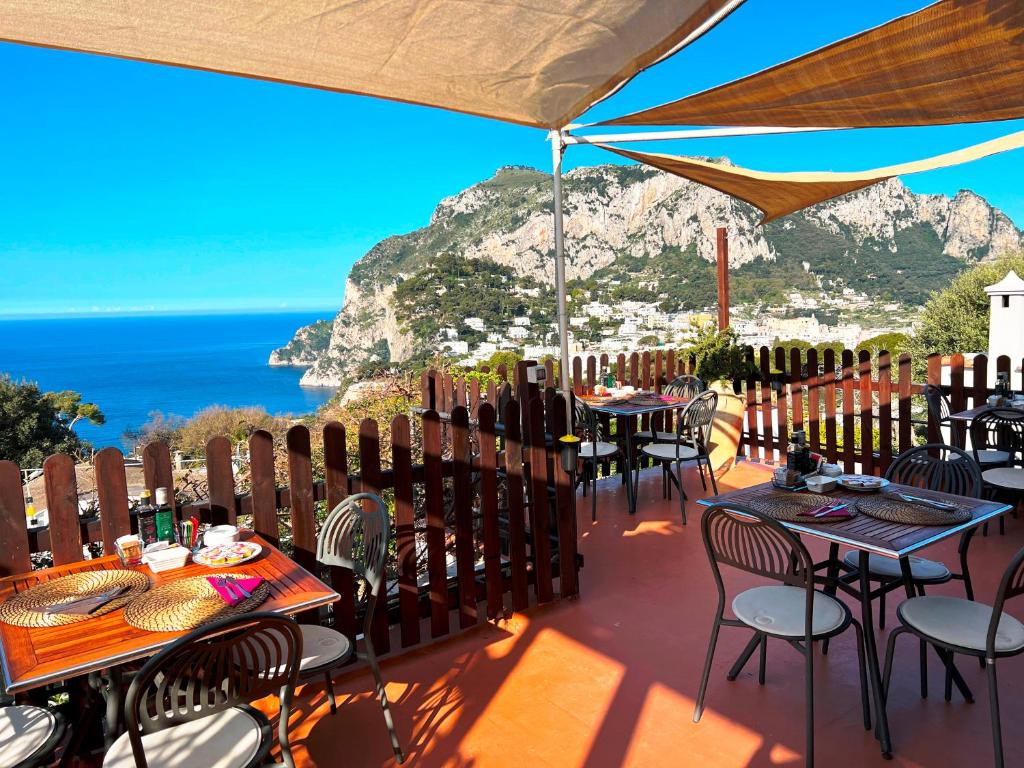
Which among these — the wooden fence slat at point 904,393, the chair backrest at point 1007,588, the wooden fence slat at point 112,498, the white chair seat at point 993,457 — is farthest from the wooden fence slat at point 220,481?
the wooden fence slat at point 904,393

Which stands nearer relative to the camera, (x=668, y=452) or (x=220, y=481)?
(x=220, y=481)

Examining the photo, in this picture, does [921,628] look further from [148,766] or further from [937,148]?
[937,148]

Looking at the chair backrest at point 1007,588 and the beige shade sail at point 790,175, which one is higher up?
the beige shade sail at point 790,175

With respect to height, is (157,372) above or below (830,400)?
below

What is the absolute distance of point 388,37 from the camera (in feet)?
9.12

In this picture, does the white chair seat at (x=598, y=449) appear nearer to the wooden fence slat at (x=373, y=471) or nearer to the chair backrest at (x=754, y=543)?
the wooden fence slat at (x=373, y=471)

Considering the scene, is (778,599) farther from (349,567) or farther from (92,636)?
(92,636)

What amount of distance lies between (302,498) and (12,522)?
38.3 inches

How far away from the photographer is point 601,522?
520 cm

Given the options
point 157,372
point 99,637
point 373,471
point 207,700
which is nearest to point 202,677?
point 207,700

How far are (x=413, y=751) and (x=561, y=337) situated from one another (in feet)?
8.51

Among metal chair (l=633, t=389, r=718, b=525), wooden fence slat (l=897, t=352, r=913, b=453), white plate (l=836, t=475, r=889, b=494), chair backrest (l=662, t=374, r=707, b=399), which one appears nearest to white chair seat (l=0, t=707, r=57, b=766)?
white plate (l=836, t=475, r=889, b=494)

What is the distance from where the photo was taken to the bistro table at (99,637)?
1.66 meters

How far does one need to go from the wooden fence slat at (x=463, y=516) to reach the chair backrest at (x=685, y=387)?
12.4ft
